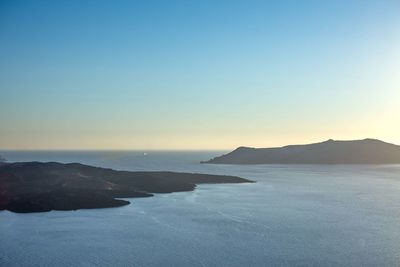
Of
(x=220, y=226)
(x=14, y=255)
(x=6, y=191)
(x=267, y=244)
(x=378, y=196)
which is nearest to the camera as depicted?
(x=14, y=255)

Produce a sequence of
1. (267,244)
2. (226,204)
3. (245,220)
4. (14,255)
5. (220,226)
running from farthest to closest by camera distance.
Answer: (226,204) < (245,220) < (220,226) < (267,244) < (14,255)

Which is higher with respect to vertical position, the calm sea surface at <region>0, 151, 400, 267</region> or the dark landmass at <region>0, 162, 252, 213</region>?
the dark landmass at <region>0, 162, 252, 213</region>

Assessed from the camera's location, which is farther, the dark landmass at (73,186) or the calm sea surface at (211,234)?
the dark landmass at (73,186)

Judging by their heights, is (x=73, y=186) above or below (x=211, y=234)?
above

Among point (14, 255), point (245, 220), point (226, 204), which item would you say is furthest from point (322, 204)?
point (14, 255)

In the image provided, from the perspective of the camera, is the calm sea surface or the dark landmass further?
the dark landmass

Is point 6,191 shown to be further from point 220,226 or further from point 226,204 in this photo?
point 220,226

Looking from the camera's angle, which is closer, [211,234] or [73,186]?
[211,234]

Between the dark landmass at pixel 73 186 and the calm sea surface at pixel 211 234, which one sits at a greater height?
the dark landmass at pixel 73 186
